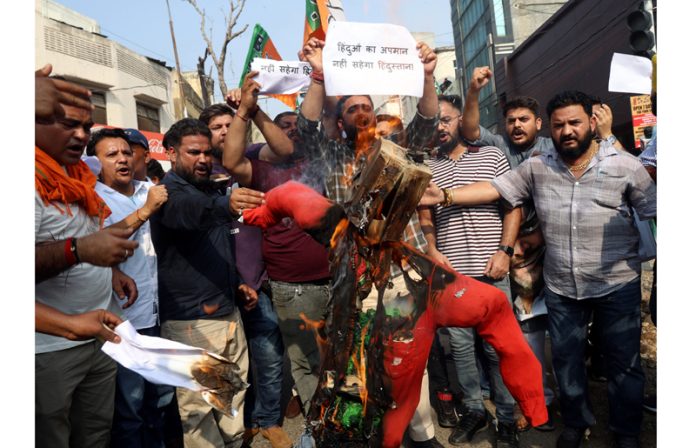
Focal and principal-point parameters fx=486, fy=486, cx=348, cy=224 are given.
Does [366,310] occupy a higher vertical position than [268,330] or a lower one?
higher

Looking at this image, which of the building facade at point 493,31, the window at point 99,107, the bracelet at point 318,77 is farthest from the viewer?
the window at point 99,107

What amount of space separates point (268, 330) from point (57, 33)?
16.0 m

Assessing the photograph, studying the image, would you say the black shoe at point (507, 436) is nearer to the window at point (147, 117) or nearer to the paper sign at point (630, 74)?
the paper sign at point (630, 74)

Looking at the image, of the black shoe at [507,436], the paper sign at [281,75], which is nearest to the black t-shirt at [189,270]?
the paper sign at [281,75]

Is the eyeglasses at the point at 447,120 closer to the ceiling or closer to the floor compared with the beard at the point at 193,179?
closer to the ceiling

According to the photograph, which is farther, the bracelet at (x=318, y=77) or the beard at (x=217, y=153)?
the beard at (x=217, y=153)

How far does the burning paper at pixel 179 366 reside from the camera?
1900mm

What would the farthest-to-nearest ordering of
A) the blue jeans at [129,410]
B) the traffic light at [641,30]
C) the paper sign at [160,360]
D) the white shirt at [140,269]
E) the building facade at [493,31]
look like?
the building facade at [493,31] → the traffic light at [641,30] → the white shirt at [140,269] → the blue jeans at [129,410] → the paper sign at [160,360]

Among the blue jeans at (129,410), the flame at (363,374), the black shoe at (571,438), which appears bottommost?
the black shoe at (571,438)

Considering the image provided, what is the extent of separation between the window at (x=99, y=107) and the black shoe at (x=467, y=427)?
1699 centimetres

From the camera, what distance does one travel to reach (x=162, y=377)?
1898mm

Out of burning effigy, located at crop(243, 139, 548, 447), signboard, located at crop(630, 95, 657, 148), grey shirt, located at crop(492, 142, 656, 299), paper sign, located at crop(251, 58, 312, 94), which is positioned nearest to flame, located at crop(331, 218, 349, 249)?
burning effigy, located at crop(243, 139, 548, 447)

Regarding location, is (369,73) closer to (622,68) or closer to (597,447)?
(622,68)

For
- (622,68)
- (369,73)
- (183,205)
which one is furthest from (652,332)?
(183,205)
